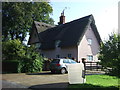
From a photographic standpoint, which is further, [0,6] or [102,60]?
[0,6]

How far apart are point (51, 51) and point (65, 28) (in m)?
5.27

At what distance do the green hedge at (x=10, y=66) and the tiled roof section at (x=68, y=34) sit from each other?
10897 millimetres

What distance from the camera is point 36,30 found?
121 ft

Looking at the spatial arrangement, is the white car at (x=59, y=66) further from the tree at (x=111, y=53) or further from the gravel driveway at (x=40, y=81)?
the tree at (x=111, y=53)

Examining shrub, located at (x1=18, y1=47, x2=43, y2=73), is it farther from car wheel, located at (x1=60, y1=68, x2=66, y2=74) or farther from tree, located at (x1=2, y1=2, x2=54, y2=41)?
tree, located at (x1=2, y1=2, x2=54, y2=41)

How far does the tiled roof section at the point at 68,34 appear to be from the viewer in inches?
1094

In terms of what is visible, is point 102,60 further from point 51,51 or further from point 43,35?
point 43,35

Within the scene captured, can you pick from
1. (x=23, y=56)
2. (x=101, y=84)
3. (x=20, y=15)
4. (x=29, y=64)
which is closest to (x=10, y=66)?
(x=23, y=56)

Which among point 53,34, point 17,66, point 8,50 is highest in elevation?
point 53,34

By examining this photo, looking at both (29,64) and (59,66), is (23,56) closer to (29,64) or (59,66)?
(29,64)

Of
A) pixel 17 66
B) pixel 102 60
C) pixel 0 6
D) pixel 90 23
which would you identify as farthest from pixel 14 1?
pixel 102 60

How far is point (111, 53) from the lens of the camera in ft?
27.1

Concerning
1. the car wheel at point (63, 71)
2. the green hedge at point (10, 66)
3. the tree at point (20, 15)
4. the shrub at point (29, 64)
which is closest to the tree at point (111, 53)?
the car wheel at point (63, 71)

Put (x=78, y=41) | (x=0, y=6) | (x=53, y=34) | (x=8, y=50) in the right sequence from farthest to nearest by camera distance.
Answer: (x=53, y=34) < (x=0, y=6) < (x=78, y=41) < (x=8, y=50)
